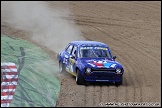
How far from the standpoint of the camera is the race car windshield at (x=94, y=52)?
52.7ft

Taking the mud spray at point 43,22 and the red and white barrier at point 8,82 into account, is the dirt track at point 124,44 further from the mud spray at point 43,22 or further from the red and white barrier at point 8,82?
the red and white barrier at point 8,82

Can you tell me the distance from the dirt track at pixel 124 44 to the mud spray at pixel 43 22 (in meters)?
0.71

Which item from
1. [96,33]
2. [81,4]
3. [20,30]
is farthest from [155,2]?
[20,30]

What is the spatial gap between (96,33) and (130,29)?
238 centimetres

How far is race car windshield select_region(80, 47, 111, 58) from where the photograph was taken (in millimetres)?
16062

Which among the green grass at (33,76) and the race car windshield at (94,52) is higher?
the race car windshield at (94,52)

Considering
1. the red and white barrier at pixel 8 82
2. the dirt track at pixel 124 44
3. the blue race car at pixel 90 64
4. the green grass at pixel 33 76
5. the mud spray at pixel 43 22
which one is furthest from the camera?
the mud spray at pixel 43 22

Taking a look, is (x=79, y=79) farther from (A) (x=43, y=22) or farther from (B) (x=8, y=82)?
(A) (x=43, y=22)

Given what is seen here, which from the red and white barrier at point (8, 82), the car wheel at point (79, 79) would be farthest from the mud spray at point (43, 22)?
the red and white barrier at point (8, 82)

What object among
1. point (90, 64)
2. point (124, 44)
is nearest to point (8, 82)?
point (90, 64)

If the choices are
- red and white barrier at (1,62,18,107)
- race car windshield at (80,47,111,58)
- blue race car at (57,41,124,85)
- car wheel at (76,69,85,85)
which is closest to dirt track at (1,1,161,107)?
car wheel at (76,69,85,85)

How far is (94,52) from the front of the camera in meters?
16.2

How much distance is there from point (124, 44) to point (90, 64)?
889 cm

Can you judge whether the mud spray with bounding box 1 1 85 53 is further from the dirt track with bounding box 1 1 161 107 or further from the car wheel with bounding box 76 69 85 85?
the car wheel with bounding box 76 69 85 85
